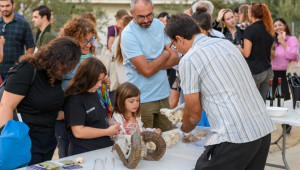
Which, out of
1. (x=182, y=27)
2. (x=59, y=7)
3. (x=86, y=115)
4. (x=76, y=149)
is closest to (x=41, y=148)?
(x=76, y=149)

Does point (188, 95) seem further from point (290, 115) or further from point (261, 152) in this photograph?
point (290, 115)

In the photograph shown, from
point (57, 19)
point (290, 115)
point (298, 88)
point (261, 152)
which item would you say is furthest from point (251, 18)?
point (57, 19)

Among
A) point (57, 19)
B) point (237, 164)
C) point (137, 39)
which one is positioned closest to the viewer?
point (237, 164)

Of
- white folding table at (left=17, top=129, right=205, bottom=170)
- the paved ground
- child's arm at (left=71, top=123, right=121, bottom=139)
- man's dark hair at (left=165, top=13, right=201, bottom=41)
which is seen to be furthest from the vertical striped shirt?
the paved ground

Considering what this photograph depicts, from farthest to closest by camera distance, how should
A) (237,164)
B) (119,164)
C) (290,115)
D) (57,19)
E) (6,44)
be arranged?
(57,19)
(6,44)
(290,115)
(119,164)
(237,164)

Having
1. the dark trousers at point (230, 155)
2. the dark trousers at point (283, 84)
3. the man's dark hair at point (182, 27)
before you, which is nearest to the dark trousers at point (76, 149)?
the dark trousers at point (230, 155)

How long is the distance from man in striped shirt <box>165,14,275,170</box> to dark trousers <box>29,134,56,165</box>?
3.45 feet

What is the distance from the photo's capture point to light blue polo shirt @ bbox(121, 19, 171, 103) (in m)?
3.36

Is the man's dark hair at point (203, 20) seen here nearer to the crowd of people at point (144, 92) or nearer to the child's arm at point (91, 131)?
the crowd of people at point (144, 92)

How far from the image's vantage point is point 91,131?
8.67ft

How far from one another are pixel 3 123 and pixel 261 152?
61.4 inches

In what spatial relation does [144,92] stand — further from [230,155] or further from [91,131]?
[230,155]

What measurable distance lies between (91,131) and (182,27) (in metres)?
0.96

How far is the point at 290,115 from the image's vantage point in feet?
12.5
